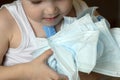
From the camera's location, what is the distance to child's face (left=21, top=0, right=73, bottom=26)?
2.48 feet

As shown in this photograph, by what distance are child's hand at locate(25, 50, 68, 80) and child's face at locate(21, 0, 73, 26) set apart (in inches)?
4.2

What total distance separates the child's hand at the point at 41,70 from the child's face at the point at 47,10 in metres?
0.11

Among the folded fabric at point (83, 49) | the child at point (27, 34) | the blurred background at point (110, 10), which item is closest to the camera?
the folded fabric at point (83, 49)

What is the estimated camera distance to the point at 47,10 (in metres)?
0.76

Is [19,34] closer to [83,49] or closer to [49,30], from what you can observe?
[49,30]

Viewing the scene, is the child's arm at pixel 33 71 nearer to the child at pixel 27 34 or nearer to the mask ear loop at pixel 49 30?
the child at pixel 27 34

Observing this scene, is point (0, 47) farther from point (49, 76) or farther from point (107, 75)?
point (107, 75)

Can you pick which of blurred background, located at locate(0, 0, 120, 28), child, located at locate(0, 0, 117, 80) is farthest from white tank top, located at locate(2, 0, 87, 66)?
blurred background, located at locate(0, 0, 120, 28)

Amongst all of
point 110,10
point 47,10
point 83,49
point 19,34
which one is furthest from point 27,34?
point 110,10

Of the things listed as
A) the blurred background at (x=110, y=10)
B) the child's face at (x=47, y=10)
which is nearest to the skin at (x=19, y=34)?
the child's face at (x=47, y=10)

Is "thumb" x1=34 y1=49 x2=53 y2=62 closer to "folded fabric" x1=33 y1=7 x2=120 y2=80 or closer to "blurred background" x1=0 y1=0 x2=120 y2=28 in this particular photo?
"folded fabric" x1=33 y1=7 x2=120 y2=80

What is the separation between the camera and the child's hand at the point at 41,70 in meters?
0.75

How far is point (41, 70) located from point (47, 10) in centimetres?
17

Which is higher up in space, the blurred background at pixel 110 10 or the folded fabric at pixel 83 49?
the folded fabric at pixel 83 49
